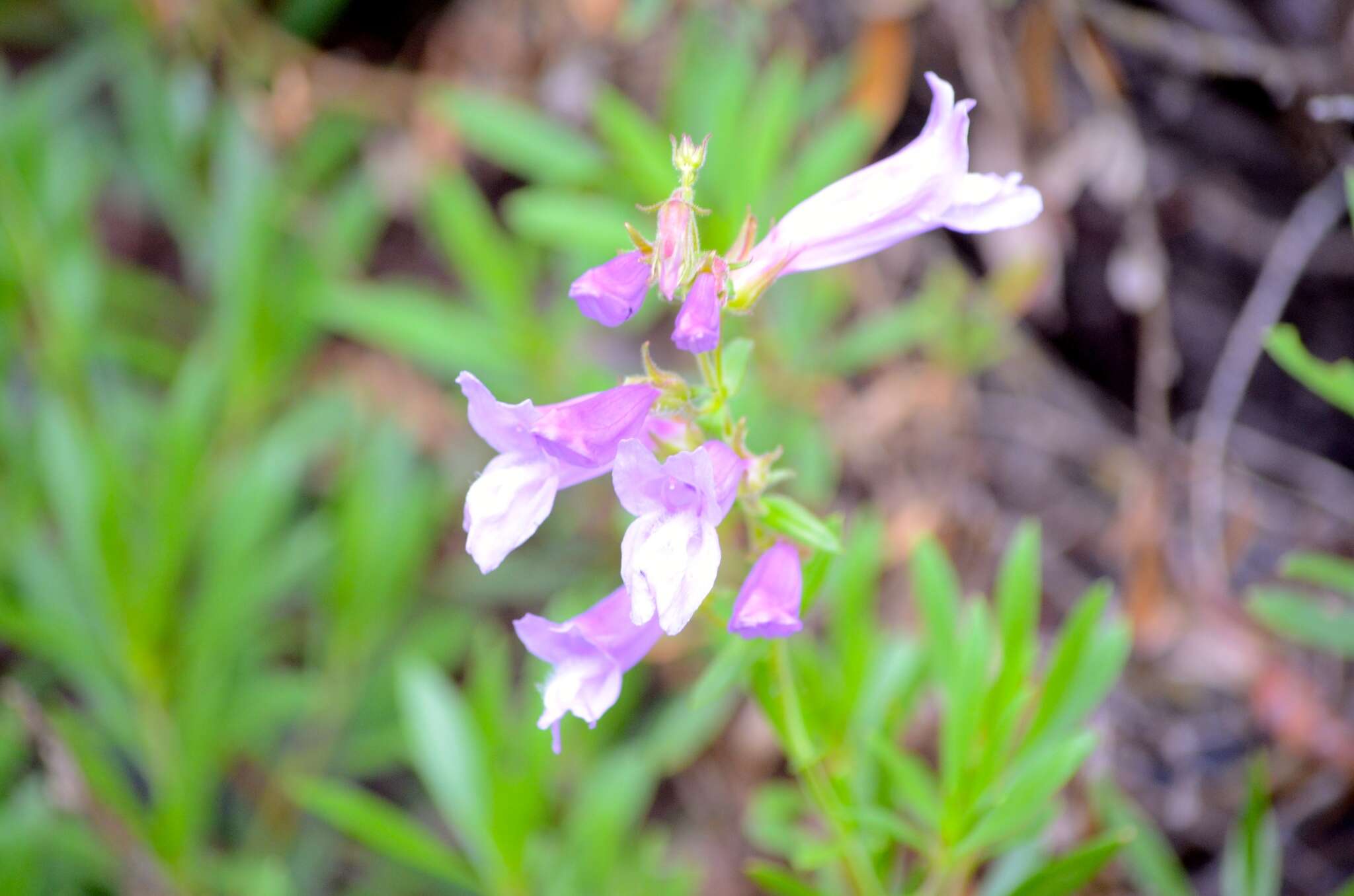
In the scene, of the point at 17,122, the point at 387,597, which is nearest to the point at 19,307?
the point at 17,122

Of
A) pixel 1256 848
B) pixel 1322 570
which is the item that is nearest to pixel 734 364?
pixel 1322 570

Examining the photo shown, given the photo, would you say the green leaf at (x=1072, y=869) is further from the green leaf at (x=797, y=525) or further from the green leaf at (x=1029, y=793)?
the green leaf at (x=797, y=525)

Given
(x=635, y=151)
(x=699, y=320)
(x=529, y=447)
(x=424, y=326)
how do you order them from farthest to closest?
(x=424, y=326) < (x=635, y=151) < (x=529, y=447) < (x=699, y=320)

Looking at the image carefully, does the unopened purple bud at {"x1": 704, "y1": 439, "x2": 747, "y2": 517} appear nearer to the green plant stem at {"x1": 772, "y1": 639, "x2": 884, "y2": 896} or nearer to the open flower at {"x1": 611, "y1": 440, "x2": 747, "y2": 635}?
the open flower at {"x1": 611, "y1": 440, "x2": 747, "y2": 635}

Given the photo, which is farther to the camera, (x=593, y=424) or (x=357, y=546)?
(x=357, y=546)

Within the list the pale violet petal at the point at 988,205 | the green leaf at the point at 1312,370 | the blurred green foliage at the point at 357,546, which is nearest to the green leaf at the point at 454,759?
the blurred green foliage at the point at 357,546

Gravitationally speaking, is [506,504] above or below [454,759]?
above

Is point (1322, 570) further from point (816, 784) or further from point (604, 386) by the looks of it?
point (604, 386)

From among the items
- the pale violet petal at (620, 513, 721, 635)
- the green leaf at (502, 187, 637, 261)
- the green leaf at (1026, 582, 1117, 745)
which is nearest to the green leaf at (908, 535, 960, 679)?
the green leaf at (1026, 582, 1117, 745)
